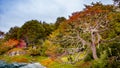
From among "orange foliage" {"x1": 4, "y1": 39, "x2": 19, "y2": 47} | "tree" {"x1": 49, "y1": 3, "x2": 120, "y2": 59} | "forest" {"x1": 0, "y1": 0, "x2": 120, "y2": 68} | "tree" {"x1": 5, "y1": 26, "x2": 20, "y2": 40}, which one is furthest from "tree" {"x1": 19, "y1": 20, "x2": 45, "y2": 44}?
"tree" {"x1": 49, "y1": 3, "x2": 120, "y2": 59}

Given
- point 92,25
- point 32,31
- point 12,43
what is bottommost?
point 92,25

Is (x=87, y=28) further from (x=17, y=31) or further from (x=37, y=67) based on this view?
(x=17, y=31)

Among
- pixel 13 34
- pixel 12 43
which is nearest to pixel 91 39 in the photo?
pixel 12 43

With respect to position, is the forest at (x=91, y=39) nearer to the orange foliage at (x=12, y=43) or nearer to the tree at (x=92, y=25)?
the tree at (x=92, y=25)

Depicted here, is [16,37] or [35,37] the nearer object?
[35,37]

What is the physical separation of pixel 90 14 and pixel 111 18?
297 centimetres

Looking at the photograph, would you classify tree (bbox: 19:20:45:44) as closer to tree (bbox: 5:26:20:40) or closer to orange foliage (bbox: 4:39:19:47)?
orange foliage (bbox: 4:39:19:47)

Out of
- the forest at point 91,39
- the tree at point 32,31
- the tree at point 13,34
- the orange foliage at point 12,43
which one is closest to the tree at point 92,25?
the forest at point 91,39

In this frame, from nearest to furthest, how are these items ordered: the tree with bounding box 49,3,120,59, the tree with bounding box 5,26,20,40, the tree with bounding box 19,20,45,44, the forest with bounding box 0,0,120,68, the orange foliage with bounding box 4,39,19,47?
the forest with bounding box 0,0,120,68
the tree with bounding box 49,3,120,59
the orange foliage with bounding box 4,39,19,47
the tree with bounding box 19,20,45,44
the tree with bounding box 5,26,20,40

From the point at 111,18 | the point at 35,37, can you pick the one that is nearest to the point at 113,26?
the point at 111,18

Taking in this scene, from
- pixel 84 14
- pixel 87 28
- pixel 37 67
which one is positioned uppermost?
pixel 84 14

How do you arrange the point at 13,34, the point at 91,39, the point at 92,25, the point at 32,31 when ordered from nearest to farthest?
the point at 91,39 → the point at 92,25 → the point at 32,31 → the point at 13,34

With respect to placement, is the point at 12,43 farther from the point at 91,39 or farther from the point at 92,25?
the point at 91,39

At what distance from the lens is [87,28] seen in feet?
99.4
